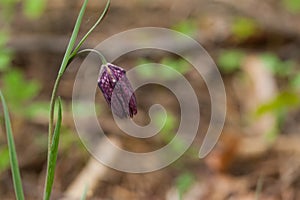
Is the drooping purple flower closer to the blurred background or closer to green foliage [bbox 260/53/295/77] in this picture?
the blurred background

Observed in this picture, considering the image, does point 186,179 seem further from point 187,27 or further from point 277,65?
point 187,27

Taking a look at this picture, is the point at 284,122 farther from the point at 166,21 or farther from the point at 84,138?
the point at 166,21

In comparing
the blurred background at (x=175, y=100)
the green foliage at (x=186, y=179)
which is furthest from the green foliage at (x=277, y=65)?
the green foliage at (x=186, y=179)

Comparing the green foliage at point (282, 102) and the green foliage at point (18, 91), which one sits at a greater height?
the green foliage at point (282, 102)

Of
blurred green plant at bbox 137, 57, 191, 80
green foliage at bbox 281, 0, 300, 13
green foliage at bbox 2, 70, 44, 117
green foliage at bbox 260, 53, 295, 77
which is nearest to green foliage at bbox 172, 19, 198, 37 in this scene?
blurred green plant at bbox 137, 57, 191, 80

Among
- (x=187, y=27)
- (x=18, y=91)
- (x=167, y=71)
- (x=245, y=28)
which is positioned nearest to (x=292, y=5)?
(x=245, y=28)

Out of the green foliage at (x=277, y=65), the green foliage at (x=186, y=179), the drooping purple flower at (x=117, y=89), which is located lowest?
the drooping purple flower at (x=117, y=89)

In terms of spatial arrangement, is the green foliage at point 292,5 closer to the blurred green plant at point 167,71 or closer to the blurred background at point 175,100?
the blurred background at point 175,100

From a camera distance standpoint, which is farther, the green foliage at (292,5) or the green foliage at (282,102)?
the green foliage at (292,5)
